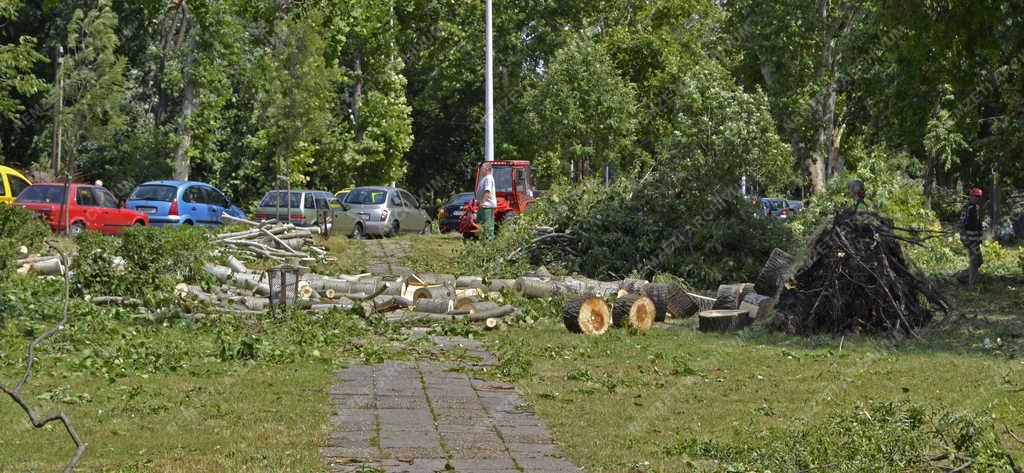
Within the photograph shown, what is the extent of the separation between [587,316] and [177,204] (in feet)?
59.3

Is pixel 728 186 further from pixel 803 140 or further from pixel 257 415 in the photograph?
pixel 803 140

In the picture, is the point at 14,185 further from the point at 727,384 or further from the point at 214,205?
the point at 727,384

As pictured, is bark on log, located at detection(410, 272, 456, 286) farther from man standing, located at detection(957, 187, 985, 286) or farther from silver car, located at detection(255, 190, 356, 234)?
silver car, located at detection(255, 190, 356, 234)

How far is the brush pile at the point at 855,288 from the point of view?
1491cm

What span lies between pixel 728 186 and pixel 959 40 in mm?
4606

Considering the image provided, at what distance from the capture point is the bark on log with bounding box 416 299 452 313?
17.0m

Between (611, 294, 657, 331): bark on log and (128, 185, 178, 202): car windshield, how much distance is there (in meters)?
18.1

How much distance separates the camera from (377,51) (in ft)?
163

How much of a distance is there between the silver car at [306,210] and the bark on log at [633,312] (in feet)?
55.6

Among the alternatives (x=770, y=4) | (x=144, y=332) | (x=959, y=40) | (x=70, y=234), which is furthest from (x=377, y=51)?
(x=144, y=332)

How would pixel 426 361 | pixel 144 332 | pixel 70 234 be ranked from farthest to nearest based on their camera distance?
pixel 70 234 → pixel 144 332 → pixel 426 361

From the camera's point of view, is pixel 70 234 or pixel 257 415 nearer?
pixel 257 415

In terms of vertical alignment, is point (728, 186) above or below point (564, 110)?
below

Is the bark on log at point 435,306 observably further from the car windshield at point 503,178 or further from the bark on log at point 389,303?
the car windshield at point 503,178
